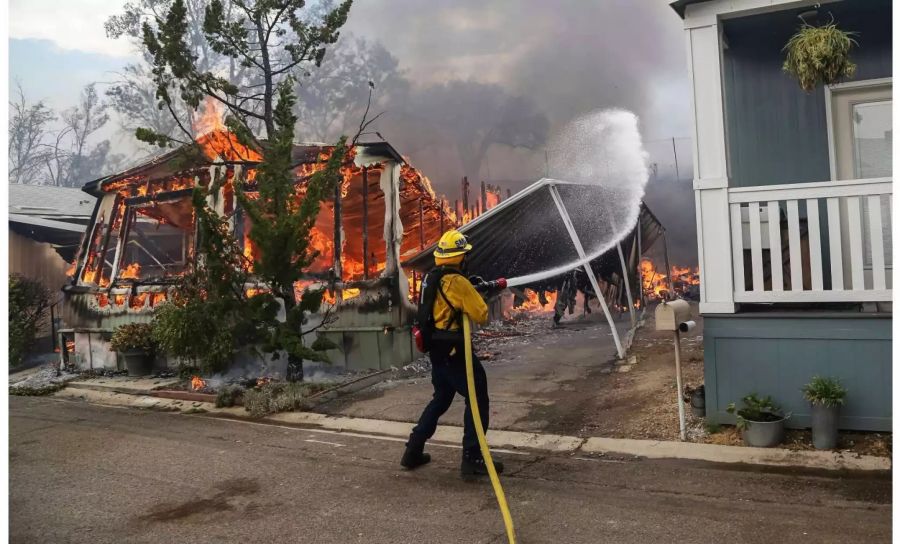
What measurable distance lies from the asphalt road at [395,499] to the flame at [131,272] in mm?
6311

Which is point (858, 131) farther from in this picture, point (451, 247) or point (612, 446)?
point (451, 247)

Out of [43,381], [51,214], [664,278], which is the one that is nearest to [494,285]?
[664,278]

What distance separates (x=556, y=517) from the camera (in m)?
3.80

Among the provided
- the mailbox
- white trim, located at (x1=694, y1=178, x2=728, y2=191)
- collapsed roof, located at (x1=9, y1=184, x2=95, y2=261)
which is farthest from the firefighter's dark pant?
collapsed roof, located at (x1=9, y1=184, x2=95, y2=261)

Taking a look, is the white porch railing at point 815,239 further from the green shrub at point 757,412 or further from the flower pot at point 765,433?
the flower pot at point 765,433

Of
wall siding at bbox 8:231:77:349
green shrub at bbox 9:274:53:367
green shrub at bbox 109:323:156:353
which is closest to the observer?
green shrub at bbox 109:323:156:353

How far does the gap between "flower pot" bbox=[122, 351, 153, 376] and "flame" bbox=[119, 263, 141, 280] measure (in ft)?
5.83

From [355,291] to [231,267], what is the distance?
2091 mm

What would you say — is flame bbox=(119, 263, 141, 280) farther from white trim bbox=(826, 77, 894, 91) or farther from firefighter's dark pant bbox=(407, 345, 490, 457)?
white trim bbox=(826, 77, 894, 91)

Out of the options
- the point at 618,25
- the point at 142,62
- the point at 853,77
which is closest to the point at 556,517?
the point at 853,77

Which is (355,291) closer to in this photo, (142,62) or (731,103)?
(731,103)

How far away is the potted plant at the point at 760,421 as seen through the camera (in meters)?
4.92

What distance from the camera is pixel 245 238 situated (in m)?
10.9

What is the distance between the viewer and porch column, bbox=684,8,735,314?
5.36m
